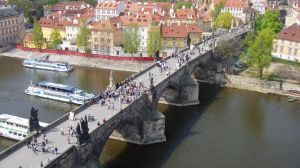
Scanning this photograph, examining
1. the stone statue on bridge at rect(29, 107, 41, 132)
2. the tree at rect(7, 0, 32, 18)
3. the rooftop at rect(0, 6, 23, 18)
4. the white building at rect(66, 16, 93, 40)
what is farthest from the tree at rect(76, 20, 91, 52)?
the stone statue on bridge at rect(29, 107, 41, 132)

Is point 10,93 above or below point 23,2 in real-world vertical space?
below

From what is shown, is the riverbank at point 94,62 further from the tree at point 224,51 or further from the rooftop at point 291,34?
the rooftop at point 291,34

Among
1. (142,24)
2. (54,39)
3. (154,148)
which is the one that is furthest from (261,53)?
(54,39)

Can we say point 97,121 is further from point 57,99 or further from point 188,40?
point 188,40

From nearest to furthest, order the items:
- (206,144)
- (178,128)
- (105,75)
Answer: (206,144) < (178,128) < (105,75)

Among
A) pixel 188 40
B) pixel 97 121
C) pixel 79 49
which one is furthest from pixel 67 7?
Answer: pixel 97 121

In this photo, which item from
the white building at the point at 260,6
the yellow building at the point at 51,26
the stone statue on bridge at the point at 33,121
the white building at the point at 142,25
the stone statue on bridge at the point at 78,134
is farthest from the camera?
the white building at the point at 260,6

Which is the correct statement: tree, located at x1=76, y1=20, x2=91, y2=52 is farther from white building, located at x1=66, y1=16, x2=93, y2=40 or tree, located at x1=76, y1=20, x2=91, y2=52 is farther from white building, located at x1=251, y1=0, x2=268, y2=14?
white building, located at x1=251, y1=0, x2=268, y2=14

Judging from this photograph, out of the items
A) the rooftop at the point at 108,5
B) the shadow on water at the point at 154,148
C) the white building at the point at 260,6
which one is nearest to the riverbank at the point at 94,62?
the rooftop at the point at 108,5
